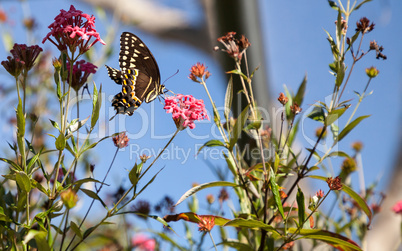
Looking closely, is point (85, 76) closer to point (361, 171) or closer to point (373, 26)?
point (373, 26)

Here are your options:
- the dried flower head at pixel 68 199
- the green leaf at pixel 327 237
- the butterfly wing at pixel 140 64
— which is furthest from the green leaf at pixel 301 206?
the butterfly wing at pixel 140 64

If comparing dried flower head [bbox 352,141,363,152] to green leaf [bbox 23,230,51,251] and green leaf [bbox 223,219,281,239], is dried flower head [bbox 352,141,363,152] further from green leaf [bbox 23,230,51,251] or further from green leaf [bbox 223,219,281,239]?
green leaf [bbox 23,230,51,251]

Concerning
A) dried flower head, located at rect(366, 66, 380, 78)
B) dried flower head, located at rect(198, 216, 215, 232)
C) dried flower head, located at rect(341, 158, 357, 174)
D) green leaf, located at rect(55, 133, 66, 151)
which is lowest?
dried flower head, located at rect(198, 216, 215, 232)

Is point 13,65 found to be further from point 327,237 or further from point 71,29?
point 327,237

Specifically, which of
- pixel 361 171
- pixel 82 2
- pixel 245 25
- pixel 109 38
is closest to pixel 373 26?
pixel 361 171

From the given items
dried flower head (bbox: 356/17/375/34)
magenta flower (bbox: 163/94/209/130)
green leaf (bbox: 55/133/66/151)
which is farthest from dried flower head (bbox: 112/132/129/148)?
dried flower head (bbox: 356/17/375/34)

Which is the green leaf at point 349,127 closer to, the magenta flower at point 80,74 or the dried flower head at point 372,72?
the dried flower head at point 372,72
